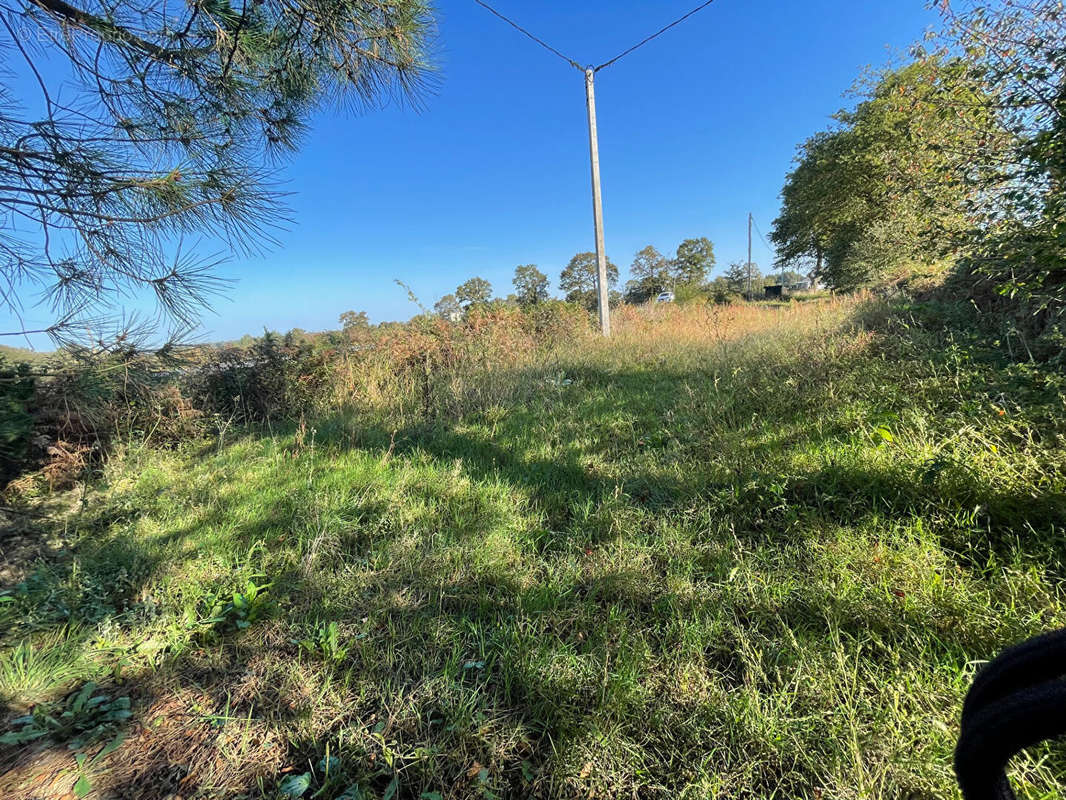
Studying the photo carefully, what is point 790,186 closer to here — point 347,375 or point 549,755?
point 347,375

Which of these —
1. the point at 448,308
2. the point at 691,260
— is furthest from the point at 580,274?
the point at 448,308

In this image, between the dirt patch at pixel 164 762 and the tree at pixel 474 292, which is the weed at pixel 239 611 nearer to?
the dirt patch at pixel 164 762

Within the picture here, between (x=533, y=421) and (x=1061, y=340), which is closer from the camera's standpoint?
(x=1061, y=340)

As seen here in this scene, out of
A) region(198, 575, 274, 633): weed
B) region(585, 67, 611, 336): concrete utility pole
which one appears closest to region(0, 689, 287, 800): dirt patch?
region(198, 575, 274, 633): weed

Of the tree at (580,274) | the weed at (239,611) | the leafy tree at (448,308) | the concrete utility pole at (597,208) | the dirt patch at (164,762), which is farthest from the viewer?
the tree at (580,274)

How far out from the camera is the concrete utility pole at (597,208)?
23.4 ft

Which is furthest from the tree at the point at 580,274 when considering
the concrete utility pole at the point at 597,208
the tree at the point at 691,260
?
the concrete utility pole at the point at 597,208

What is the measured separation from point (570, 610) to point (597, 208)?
7613 millimetres

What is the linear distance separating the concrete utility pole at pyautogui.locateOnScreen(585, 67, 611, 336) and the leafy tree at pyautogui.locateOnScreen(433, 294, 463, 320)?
2.98 meters

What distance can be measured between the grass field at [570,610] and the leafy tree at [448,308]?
3526 millimetres

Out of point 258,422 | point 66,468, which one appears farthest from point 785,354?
point 66,468

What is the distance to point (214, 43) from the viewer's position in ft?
6.38

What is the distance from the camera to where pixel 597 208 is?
7.47 m

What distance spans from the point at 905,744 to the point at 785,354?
410cm
